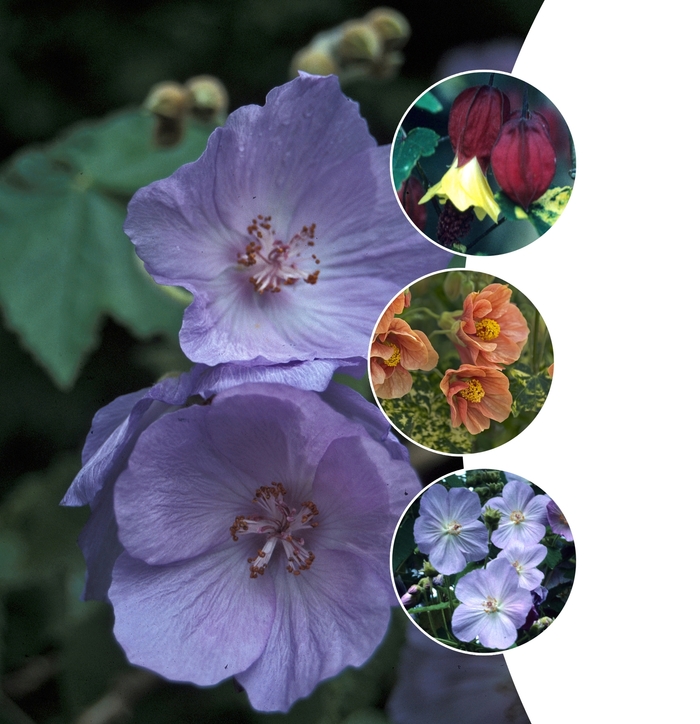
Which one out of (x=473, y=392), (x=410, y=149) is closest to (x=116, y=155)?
(x=410, y=149)

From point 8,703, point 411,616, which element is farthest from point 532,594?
point 8,703

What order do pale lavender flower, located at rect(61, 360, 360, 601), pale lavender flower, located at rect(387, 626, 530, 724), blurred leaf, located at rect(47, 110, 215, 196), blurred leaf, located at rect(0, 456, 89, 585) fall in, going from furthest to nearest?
blurred leaf, located at rect(47, 110, 215, 196)
blurred leaf, located at rect(0, 456, 89, 585)
pale lavender flower, located at rect(387, 626, 530, 724)
pale lavender flower, located at rect(61, 360, 360, 601)

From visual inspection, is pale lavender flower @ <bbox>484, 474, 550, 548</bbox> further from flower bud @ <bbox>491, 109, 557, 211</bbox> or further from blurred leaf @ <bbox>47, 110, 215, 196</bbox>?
blurred leaf @ <bbox>47, 110, 215, 196</bbox>

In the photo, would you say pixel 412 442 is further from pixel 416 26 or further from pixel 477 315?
pixel 416 26

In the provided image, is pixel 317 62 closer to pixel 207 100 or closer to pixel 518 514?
pixel 207 100

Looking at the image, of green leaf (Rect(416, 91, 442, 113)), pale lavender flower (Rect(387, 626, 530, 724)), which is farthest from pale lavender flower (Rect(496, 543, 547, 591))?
green leaf (Rect(416, 91, 442, 113))

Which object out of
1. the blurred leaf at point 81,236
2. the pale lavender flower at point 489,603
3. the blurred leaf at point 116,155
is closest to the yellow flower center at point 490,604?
the pale lavender flower at point 489,603
